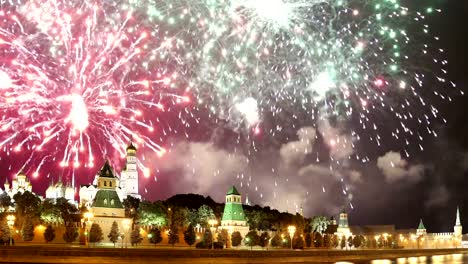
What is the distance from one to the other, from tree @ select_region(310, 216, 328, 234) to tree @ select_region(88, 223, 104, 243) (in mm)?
72849

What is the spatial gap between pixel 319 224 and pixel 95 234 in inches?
3077

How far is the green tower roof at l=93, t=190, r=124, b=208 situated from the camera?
75125 millimetres

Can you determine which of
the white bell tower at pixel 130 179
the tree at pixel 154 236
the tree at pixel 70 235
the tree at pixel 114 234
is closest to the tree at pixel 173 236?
the tree at pixel 154 236

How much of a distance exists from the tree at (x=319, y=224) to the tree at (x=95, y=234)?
72849 millimetres

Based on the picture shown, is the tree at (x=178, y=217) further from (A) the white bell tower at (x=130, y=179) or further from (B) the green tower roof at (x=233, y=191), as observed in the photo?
(A) the white bell tower at (x=130, y=179)

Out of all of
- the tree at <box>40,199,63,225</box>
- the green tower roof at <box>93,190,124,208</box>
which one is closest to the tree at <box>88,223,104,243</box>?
the green tower roof at <box>93,190,124,208</box>

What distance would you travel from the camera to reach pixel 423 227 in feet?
536

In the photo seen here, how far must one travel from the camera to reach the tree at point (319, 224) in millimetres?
135450

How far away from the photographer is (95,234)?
68.8 meters

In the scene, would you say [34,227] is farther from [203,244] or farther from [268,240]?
[268,240]

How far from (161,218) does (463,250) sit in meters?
99.0

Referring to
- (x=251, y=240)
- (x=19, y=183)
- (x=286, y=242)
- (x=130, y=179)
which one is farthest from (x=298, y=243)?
(x=19, y=183)

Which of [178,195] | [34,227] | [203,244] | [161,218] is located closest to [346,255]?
[203,244]

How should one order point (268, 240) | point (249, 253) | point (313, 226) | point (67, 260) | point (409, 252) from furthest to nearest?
point (313, 226), point (409, 252), point (268, 240), point (249, 253), point (67, 260)
